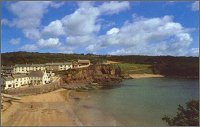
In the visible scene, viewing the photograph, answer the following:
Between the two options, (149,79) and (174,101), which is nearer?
(174,101)

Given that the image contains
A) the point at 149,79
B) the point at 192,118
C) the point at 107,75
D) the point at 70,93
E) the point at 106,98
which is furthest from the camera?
the point at 149,79

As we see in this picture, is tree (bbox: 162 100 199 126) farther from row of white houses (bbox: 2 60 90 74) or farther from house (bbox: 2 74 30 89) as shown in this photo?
house (bbox: 2 74 30 89)

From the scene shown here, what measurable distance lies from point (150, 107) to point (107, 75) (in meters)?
6.33

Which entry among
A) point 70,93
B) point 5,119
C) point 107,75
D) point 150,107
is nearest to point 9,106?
point 5,119

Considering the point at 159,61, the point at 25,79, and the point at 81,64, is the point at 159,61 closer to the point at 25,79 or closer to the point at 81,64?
the point at 81,64

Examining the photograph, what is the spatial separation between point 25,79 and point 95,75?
4126 millimetres

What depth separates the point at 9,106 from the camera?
8.16 meters

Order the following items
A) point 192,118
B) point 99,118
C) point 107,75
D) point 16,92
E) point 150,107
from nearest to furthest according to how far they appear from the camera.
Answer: point 192,118, point 99,118, point 150,107, point 16,92, point 107,75

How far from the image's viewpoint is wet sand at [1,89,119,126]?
6.76m

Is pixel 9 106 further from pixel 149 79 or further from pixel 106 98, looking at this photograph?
pixel 149 79

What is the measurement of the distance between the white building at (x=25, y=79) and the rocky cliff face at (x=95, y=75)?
4.15 feet

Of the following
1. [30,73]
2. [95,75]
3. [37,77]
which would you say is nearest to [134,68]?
[95,75]

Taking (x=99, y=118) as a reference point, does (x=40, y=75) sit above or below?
above

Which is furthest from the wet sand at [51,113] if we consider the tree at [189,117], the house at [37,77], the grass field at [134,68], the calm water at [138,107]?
the grass field at [134,68]
